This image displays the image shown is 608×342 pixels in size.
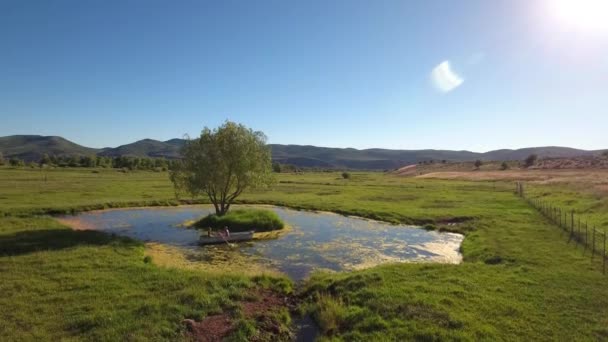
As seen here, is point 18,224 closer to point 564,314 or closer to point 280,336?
point 280,336


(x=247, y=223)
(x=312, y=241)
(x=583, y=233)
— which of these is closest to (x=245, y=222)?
(x=247, y=223)

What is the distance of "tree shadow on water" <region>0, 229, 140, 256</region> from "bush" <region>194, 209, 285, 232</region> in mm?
10517

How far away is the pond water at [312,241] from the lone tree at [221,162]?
18.0 ft

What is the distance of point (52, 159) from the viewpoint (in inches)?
7805

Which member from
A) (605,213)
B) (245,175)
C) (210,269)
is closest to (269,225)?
(245,175)

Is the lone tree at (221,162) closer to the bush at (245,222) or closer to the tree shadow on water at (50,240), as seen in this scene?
the bush at (245,222)

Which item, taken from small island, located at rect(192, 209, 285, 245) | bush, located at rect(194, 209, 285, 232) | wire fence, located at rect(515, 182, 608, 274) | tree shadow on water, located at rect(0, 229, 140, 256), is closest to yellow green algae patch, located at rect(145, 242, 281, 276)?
tree shadow on water, located at rect(0, 229, 140, 256)

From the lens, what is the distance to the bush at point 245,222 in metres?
41.2

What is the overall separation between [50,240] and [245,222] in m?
17.7

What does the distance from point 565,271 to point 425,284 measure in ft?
30.0

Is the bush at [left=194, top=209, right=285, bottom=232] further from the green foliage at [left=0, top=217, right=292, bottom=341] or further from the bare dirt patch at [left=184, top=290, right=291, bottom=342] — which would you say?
the bare dirt patch at [left=184, top=290, right=291, bottom=342]

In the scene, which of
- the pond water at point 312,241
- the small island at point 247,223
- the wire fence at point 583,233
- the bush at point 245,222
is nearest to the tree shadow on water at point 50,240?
the pond water at point 312,241

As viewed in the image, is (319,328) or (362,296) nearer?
(319,328)

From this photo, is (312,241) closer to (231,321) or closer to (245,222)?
(245,222)
